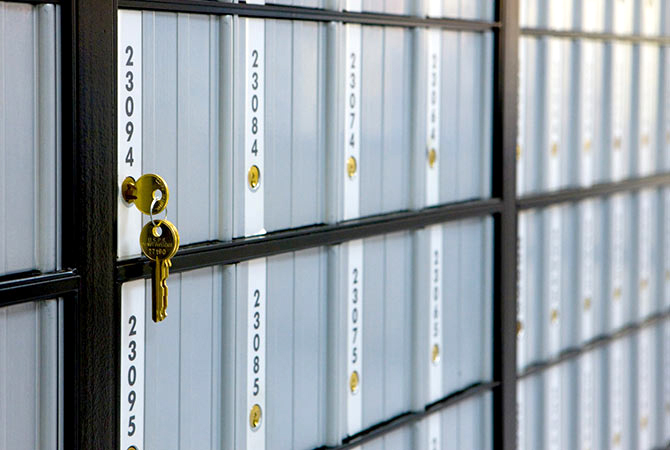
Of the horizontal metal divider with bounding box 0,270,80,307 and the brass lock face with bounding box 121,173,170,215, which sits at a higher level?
the brass lock face with bounding box 121,173,170,215

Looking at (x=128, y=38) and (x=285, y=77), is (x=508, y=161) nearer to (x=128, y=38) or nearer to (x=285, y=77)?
(x=285, y=77)

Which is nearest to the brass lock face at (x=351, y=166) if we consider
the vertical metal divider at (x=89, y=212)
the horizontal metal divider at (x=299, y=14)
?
the horizontal metal divider at (x=299, y=14)

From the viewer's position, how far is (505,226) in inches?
84.1

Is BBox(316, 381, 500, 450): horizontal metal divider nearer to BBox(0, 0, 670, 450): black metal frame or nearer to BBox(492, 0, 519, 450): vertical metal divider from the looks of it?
BBox(492, 0, 519, 450): vertical metal divider

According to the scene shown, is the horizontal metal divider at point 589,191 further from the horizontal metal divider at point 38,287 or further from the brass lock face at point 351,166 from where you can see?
the horizontal metal divider at point 38,287

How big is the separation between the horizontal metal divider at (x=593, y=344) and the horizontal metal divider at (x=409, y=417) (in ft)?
0.61

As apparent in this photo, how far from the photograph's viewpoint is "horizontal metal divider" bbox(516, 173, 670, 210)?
88.5 inches

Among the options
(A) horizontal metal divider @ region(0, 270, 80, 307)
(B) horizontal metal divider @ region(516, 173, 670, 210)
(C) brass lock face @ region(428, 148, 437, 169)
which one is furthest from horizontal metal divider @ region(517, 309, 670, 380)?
(A) horizontal metal divider @ region(0, 270, 80, 307)

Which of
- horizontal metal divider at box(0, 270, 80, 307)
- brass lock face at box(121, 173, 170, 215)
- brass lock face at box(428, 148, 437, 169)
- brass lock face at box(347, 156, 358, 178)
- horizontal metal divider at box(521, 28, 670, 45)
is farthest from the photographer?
horizontal metal divider at box(521, 28, 670, 45)

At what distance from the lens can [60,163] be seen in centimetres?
117

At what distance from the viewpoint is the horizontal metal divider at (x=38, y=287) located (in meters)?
1.10

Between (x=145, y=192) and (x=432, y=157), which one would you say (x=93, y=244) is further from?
(x=432, y=157)

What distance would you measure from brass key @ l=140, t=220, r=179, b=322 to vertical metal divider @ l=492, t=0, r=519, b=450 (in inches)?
39.8

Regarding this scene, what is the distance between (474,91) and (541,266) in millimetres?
495
